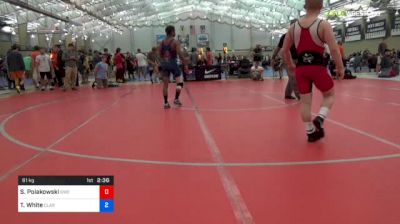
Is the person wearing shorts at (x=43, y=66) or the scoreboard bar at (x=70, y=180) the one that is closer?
the scoreboard bar at (x=70, y=180)

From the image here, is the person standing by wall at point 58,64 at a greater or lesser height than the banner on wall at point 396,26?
lesser

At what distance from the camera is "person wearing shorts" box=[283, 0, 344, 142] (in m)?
4.96

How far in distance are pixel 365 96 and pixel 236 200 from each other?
7962 millimetres

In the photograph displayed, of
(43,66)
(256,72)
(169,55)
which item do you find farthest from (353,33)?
(169,55)

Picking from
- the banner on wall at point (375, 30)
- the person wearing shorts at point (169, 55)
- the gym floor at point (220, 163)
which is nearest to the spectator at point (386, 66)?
the gym floor at point (220, 163)

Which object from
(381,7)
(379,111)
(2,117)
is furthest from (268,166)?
(381,7)

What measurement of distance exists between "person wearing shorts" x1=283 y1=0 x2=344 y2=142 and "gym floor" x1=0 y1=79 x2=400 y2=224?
32cm

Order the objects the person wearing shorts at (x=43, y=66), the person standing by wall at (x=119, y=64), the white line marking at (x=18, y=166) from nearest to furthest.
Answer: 1. the white line marking at (x=18, y=166)
2. the person wearing shorts at (x=43, y=66)
3. the person standing by wall at (x=119, y=64)

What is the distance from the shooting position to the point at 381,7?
3256 centimetres

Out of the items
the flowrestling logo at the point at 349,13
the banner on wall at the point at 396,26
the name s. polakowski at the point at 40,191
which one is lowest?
the name s. polakowski at the point at 40,191

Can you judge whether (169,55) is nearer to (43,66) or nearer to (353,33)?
(43,66)
